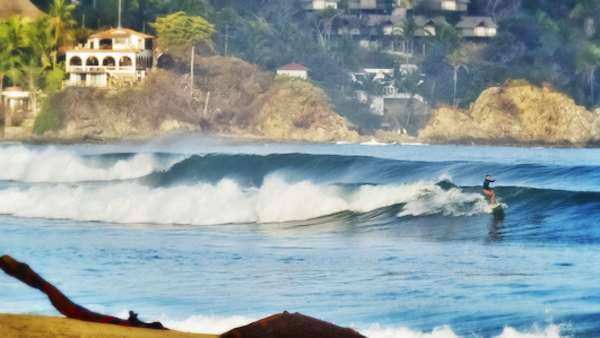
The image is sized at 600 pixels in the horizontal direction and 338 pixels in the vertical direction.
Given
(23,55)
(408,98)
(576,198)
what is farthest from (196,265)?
(576,198)

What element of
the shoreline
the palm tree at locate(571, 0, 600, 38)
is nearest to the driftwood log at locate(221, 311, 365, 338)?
the shoreline

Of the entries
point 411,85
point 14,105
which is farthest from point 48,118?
point 411,85

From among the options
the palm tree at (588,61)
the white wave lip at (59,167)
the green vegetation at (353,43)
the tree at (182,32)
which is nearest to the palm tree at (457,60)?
the green vegetation at (353,43)

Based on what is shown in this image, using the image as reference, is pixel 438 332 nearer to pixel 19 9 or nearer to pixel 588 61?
pixel 588 61

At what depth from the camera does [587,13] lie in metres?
3.47

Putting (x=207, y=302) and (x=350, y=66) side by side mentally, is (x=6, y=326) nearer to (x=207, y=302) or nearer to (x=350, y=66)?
(x=207, y=302)

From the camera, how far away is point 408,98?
3.53 metres

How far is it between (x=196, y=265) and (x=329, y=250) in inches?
24.0

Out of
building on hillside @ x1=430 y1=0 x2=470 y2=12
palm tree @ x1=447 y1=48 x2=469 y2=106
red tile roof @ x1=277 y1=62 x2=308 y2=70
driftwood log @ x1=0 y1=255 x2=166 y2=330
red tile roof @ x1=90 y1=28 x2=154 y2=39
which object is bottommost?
driftwood log @ x1=0 y1=255 x2=166 y2=330

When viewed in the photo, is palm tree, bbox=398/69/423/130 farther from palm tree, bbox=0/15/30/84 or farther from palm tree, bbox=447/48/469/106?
palm tree, bbox=0/15/30/84

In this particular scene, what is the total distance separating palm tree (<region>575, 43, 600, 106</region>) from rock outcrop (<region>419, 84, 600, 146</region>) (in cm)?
17

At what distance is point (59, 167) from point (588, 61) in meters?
2.76

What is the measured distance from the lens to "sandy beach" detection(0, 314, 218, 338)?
63cm

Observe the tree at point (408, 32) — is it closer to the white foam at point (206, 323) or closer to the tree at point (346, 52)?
the tree at point (346, 52)
